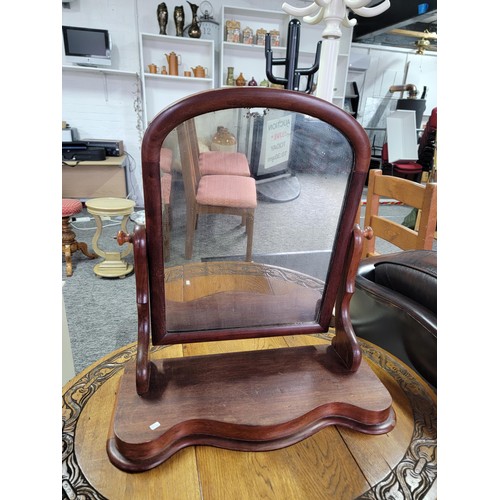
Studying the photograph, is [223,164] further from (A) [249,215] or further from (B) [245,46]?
(B) [245,46]

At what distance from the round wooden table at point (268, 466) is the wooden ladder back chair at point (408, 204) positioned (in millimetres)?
Result: 950

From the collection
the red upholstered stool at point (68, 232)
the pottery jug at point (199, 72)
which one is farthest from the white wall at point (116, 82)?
the red upholstered stool at point (68, 232)

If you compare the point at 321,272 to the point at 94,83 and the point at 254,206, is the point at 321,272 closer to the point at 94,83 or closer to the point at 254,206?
the point at 254,206

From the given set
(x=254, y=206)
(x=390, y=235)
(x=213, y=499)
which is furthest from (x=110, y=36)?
(x=213, y=499)

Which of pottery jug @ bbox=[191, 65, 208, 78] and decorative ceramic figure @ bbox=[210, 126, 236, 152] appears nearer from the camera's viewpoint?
decorative ceramic figure @ bbox=[210, 126, 236, 152]

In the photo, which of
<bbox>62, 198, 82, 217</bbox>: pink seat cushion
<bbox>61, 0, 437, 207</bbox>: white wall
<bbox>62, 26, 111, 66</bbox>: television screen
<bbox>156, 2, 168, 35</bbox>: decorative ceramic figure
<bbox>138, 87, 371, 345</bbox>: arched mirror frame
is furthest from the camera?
<bbox>61, 0, 437, 207</bbox>: white wall

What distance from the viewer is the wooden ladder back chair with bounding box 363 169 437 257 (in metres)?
1.44

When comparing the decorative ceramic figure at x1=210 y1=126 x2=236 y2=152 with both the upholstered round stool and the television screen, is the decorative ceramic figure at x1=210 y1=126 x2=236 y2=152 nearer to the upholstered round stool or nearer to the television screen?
the upholstered round stool

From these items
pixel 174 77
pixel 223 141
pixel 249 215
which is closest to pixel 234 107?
pixel 223 141

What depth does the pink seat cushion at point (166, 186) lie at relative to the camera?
54cm

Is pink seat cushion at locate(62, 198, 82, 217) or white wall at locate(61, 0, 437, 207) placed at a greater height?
white wall at locate(61, 0, 437, 207)

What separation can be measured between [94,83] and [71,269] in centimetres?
239

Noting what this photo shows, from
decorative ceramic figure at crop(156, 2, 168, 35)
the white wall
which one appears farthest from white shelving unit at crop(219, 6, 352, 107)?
decorative ceramic figure at crop(156, 2, 168, 35)
